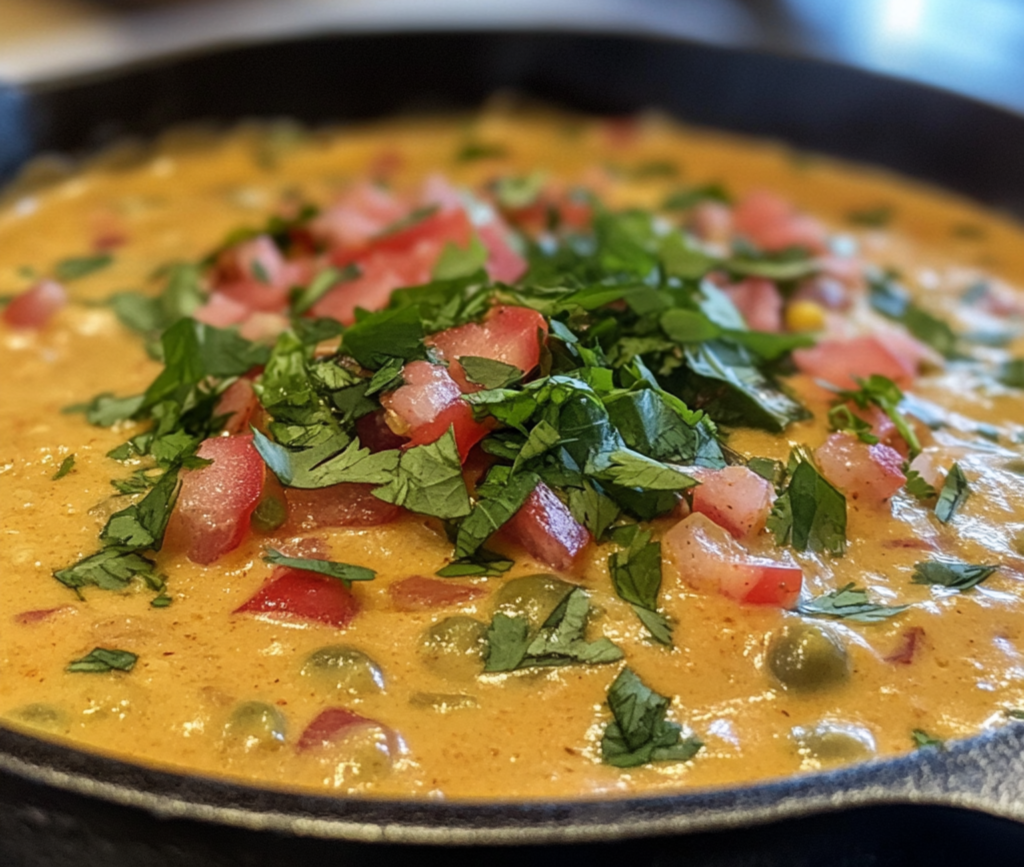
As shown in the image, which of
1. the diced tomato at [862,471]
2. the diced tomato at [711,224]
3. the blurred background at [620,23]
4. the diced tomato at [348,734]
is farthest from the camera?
the blurred background at [620,23]

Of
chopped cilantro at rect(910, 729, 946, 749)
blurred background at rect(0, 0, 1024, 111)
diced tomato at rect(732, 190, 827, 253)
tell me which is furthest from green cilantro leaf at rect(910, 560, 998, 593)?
blurred background at rect(0, 0, 1024, 111)

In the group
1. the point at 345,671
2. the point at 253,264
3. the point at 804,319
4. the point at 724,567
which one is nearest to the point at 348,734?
the point at 345,671

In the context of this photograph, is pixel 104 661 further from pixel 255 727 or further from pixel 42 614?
pixel 255 727

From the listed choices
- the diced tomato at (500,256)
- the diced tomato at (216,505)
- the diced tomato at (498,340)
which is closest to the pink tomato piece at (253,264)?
the diced tomato at (500,256)

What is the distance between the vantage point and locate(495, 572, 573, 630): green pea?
6.69ft

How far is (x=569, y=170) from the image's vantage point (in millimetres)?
4762

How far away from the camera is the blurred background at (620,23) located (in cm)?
553

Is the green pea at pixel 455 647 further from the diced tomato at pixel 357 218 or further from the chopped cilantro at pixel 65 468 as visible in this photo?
the diced tomato at pixel 357 218

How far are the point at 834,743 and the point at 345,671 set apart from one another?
0.87 meters

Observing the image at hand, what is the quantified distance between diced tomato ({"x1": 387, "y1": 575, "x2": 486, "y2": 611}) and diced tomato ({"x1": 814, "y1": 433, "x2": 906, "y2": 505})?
2.79 ft

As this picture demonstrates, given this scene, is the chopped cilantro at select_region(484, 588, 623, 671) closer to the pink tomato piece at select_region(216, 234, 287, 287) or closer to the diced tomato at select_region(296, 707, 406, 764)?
Result: the diced tomato at select_region(296, 707, 406, 764)

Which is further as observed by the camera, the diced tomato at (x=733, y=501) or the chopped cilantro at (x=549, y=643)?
the diced tomato at (x=733, y=501)

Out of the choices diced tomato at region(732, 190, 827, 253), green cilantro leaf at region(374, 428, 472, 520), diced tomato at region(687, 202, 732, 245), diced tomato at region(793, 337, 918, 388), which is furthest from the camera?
diced tomato at region(687, 202, 732, 245)

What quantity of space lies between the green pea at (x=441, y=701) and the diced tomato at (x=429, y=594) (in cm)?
21
